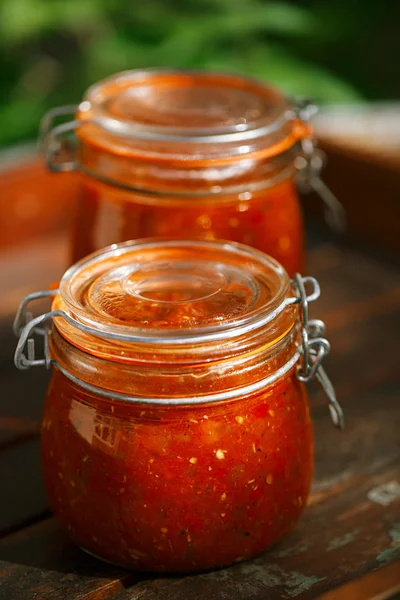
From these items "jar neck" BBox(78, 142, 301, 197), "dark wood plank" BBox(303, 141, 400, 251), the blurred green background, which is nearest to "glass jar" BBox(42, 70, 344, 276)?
"jar neck" BBox(78, 142, 301, 197)

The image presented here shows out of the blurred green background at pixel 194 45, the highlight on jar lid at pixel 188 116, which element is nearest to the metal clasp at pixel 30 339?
the highlight on jar lid at pixel 188 116

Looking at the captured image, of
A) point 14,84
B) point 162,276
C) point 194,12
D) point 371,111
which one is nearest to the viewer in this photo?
point 162,276

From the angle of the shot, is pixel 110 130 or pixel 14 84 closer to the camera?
pixel 110 130

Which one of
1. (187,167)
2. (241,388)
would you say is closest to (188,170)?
(187,167)

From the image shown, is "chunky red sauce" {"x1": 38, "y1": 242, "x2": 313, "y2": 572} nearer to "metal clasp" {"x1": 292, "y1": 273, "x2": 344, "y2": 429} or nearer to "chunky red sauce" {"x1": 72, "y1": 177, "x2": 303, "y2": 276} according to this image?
"metal clasp" {"x1": 292, "y1": 273, "x2": 344, "y2": 429}

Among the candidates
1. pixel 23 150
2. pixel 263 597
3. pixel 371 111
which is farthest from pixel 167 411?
pixel 371 111

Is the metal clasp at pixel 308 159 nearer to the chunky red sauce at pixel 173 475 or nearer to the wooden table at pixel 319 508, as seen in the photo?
the wooden table at pixel 319 508

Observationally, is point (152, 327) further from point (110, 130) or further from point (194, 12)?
point (194, 12)
